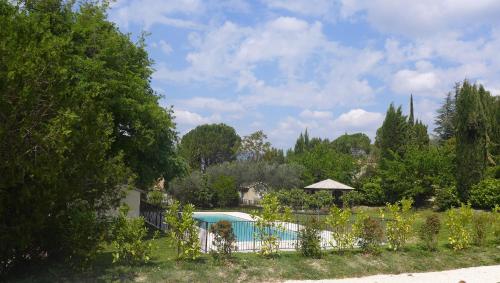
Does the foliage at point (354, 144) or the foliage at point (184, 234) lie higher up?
the foliage at point (354, 144)

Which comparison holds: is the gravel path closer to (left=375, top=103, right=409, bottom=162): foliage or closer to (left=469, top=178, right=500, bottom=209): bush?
(left=469, top=178, right=500, bottom=209): bush

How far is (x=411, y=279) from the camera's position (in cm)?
1181

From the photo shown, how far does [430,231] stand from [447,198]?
769 inches

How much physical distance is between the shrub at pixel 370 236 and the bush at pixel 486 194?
19.4 meters

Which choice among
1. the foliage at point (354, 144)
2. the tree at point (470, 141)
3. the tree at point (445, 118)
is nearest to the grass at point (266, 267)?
the tree at point (470, 141)

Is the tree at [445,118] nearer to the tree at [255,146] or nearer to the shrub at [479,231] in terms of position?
the tree at [255,146]

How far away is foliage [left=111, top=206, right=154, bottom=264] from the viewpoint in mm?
10641

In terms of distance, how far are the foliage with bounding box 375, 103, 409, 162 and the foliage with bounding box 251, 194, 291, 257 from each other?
3087 centimetres

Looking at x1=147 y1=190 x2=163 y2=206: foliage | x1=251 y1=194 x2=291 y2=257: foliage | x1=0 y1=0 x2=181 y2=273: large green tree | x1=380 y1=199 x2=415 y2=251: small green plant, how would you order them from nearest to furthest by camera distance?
x1=0 y1=0 x2=181 y2=273: large green tree
x1=251 y1=194 x2=291 y2=257: foliage
x1=380 y1=199 x2=415 y2=251: small green plant
x1=147 y1=190 x2=163 y2=206: foliage

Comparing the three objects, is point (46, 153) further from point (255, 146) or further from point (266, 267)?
point (255, 146)

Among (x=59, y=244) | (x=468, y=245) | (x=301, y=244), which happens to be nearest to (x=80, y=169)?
(x=59, y=244)

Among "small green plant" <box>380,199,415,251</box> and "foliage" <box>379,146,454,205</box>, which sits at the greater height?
"foliage" <box>379,146,454,205</box>

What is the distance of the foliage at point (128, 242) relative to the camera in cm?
1064

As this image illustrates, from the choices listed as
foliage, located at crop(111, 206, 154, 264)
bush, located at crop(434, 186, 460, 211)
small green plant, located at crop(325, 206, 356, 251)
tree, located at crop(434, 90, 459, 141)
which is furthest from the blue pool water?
tree, located at crop(434, 90, 459, 141)
